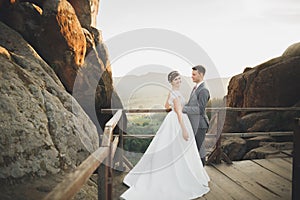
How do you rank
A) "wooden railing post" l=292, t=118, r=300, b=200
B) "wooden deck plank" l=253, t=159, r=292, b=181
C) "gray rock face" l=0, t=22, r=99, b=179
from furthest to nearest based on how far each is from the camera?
"wooden deck plank" l=253, t=159, r=292, b=181
"gray rock face" l=0, t=22, r=99, b=179
"wooden railing post" l=292, t=118, r=300, b=200

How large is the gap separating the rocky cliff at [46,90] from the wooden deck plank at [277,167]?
135 inches

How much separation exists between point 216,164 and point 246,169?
1.87 ft

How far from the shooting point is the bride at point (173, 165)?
11.6 ft

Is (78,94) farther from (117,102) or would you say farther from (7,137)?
(7,137)

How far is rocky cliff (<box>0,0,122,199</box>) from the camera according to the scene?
345cm

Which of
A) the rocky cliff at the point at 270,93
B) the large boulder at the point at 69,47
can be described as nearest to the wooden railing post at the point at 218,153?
the large boulder at the point at 69,47

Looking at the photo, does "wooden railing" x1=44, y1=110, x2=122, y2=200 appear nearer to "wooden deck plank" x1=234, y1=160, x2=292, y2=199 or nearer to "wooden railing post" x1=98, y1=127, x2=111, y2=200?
"wooden railing post" x1=98, y1=127, x2=111, y2=200

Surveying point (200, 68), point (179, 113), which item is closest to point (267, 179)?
point (179, 113)

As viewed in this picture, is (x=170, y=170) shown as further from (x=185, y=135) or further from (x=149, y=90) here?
(x=149, y=90)

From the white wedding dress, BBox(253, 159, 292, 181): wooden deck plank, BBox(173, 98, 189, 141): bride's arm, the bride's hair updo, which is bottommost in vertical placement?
BBox(253, 159, 292, 181): wooden deck plank

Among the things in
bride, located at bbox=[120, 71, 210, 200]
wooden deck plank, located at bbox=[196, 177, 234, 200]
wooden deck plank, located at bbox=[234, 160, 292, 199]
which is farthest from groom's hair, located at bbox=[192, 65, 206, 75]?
wooden deck plank, located at bbox=[234, 160, 292, 199]

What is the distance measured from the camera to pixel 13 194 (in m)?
2.95

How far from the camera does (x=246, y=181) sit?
14.3ft

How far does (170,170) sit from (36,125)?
2.05m
